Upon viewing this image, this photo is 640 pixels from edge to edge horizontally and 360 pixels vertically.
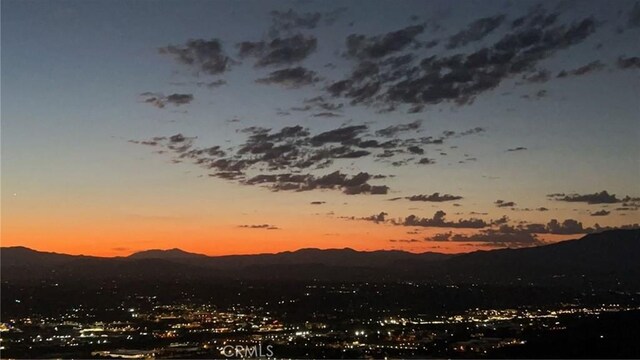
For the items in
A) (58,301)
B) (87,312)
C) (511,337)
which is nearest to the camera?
(511,337)

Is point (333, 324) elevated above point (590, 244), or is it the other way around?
point (590, 244)

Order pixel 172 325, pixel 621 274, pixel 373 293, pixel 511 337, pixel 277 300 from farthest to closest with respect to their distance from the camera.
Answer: pixel 621 274 < pixel 373 293 < pixel 277 300 < pixel 172 325 < pixel 511 337

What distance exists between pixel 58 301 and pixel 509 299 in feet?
195

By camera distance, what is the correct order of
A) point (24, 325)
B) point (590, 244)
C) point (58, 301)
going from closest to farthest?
1. point (24, 325)
2. point (58, 301)
3. point (590, 244)

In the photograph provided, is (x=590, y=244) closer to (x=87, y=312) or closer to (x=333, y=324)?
(x=333, y=324)

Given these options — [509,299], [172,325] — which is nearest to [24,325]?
[172,325]

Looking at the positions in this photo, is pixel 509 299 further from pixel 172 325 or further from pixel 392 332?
pixel 172 325

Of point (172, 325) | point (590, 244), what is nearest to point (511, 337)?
point (172, 325)

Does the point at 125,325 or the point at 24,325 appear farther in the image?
the point at 125,325

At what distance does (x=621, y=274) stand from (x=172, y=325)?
101 meters

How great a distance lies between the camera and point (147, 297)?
304 ft

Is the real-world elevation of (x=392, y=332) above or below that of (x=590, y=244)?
below

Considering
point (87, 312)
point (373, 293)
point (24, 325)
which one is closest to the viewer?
point (24, 325)

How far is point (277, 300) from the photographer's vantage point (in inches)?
3588
